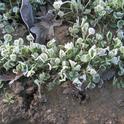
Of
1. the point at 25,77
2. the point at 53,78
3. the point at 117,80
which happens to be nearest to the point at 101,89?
the point at 117,80

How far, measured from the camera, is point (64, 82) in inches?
99.3

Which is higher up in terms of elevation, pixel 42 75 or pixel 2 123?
pixel 42 75

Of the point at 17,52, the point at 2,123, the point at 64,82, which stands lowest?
the point at 2,123

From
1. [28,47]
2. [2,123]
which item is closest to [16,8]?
[28,47]

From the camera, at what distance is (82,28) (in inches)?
103

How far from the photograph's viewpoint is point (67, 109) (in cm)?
250

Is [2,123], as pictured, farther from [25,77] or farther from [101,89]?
[101,89]

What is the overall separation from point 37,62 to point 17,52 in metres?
0.13

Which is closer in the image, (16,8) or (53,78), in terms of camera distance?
(53,78)

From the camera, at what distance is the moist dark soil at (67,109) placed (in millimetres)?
2475

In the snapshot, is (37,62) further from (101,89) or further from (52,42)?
(101,89)

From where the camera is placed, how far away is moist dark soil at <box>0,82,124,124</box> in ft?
8.12

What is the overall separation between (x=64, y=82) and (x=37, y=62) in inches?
7.8

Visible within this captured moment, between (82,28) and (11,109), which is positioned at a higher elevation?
(82,28)
